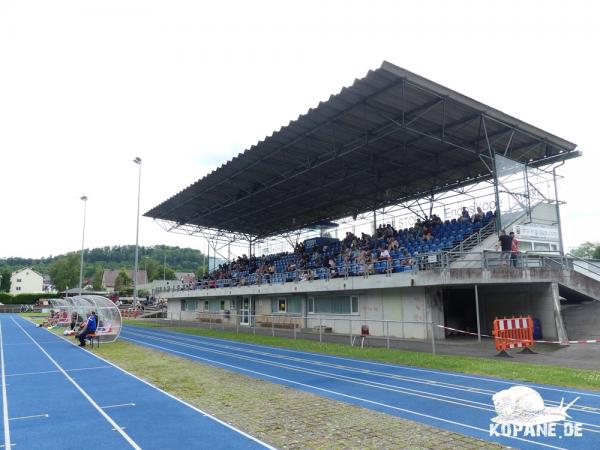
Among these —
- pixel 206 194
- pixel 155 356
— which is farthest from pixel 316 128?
pixel 206 194

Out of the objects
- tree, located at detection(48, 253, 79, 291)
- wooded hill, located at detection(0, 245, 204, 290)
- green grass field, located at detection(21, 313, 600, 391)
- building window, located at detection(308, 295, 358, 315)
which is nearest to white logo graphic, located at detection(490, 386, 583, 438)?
green grass field, located at detection(21, 313, 600, 391)

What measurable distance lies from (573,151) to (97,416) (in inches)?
987

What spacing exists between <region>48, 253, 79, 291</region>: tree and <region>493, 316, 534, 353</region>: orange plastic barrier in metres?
102

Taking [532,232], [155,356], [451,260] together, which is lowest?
[155,356]

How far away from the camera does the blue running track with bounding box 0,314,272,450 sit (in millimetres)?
6534

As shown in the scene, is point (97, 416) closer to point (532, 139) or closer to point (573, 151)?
point (532, 139)

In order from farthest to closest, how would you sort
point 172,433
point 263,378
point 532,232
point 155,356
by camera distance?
1. point 532,232
2. point 155,356
3. point 263,378
4. point 172,433

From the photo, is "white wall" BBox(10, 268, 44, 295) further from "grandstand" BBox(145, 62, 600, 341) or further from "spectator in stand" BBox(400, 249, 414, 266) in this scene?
"spectator in stand" BBox(400, 249, 414, 266)

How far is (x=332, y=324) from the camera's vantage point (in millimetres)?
26156

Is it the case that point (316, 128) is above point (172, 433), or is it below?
above

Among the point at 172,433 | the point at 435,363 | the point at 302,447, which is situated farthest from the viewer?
the point at 435,363

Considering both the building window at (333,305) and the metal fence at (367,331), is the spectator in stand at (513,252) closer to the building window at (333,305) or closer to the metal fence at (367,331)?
the metal fence at (367,331)

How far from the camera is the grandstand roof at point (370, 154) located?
2014 cm

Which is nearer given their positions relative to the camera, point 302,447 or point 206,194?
point 302,447
